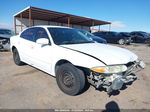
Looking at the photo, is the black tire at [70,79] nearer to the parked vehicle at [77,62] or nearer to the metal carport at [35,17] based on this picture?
the parked vehicle at [77,62]

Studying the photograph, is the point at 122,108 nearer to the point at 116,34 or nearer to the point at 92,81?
the point at 92,81

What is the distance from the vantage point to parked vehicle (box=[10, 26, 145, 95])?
105 inches

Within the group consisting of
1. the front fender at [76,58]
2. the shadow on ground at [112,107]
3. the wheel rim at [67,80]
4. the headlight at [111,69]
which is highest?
the front fender at [76,58]

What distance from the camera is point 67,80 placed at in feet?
10.2

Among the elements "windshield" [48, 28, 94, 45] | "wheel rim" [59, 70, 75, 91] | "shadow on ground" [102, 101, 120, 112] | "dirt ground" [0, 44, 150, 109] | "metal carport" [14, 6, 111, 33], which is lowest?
"shadow on ground" [102, 101, 120, 112]

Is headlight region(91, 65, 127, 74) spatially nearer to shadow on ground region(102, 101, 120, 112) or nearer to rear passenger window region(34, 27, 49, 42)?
shadow on ground region(102, 101, 120, 112)

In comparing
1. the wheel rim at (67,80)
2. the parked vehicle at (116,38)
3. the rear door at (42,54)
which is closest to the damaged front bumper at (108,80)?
the wheel rim at (67,80)

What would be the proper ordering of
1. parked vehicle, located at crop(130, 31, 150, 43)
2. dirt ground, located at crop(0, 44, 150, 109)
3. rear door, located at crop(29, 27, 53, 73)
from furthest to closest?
parked vehicle, located at crop(130, 31, 150, 43) → rear door, located at crop(29, 27, 53, 73) → dirt ground, located at crop(0, 44, 150, 109)

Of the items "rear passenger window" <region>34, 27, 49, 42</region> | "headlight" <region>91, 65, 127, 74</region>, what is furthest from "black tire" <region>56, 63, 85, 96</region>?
"rear passenger window" <region>34, 27, 49, 42</region>

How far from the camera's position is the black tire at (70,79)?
2822 mm

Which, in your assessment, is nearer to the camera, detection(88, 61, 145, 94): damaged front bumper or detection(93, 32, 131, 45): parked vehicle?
detection(88, 61, 145, 94): damaged front bumper

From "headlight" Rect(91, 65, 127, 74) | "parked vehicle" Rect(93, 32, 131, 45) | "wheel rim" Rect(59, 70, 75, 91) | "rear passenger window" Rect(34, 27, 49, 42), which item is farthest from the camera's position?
Answer: "parked vehicle" Rect(93, 32, 131, 45)

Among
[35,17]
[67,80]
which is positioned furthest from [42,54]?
[35,17]

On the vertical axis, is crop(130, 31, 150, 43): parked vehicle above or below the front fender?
above
